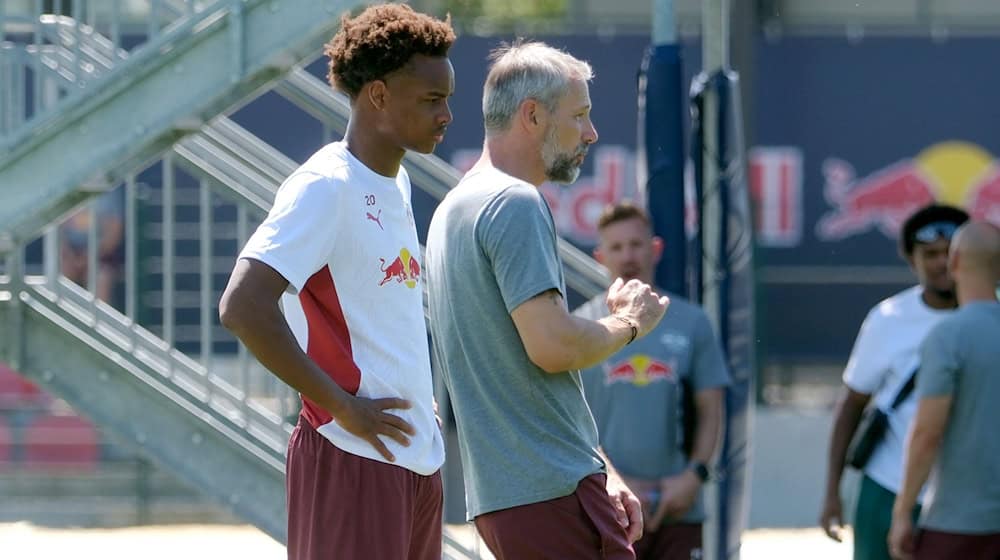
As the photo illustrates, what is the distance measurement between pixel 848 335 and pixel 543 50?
341 inches

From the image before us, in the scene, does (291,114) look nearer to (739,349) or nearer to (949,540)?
(739,349)

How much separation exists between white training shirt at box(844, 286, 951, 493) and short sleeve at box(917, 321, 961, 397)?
0.77m

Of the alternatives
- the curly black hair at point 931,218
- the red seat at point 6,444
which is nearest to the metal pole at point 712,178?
the curly black hair at point 931,218

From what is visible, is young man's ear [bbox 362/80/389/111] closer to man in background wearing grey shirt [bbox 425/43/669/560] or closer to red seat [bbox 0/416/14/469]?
man in background wearing grey shirt [bbox 425/43/669/560]

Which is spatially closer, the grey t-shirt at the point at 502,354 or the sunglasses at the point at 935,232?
the grey t-shirt at the point at 502,354

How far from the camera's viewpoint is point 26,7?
38.0 feet

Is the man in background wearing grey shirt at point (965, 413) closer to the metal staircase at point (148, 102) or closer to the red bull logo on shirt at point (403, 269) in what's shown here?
the red bull logo on shirt at point (403, 269)

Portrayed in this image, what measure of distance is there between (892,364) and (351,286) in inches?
128

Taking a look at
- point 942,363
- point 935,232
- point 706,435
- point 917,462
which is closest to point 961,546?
point 917,462

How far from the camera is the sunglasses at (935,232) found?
6703mm

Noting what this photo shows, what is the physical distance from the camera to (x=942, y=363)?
5.71 metres

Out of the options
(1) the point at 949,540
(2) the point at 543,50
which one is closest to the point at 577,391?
(2) the point at 543,50

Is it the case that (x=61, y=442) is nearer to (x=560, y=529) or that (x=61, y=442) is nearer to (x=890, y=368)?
(x=890, y=368)

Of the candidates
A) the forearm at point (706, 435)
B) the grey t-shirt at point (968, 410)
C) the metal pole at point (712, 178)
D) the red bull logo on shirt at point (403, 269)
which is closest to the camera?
the red bull logo on shirt at point (403, 269)
